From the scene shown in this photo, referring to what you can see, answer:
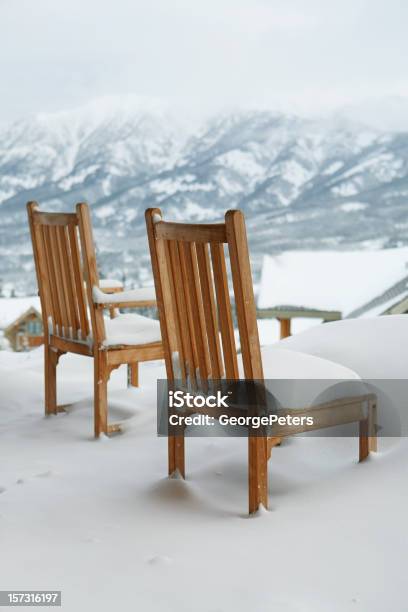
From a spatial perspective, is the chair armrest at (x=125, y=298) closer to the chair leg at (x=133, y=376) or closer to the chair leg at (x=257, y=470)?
the chair leg at (x=133, y=376)

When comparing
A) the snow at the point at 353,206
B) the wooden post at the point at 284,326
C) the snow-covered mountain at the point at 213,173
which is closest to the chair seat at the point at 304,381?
the wooden post at the point at 284,326

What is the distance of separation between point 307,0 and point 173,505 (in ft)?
40.9

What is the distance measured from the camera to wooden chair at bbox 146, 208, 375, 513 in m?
1.44

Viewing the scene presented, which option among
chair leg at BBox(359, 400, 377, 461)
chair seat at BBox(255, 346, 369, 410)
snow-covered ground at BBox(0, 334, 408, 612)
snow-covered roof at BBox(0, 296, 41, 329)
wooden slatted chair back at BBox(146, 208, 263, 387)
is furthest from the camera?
snow-covered roof at BBox(0, 296, 41, 329)

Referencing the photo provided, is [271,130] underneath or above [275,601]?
above

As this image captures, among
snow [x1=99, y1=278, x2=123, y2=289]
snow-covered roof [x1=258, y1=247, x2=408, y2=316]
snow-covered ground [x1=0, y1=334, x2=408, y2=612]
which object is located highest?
snow [x1=99, y1=278, x2=123, y2=289]

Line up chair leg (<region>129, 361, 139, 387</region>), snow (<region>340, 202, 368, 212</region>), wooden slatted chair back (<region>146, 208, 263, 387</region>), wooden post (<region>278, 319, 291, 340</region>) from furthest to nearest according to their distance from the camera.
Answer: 1. snow (<region>340, 202, 368, 212</region>)
2. wooden post (<region>278, 319, 291, 340</region>)
3. chair leg (<region>129, 361, 139, 387</region>)
4. wooden slatted chair back (<region>146, 208, 263, 387</region>)

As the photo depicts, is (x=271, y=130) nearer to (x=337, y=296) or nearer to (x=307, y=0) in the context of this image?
(x=307, y=0)

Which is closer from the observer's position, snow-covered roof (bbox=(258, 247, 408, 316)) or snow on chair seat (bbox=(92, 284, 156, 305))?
snow on chair seat (bbox=(92, 284, 156, 305))

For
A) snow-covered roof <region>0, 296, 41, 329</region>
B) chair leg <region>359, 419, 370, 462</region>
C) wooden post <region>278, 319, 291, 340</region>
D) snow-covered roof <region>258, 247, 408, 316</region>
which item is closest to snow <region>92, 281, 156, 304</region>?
chair leg <region>359, 419, 370, 462</region>

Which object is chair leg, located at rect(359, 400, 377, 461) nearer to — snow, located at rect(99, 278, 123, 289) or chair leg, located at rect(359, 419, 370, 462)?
chair leg, located at rect(359, 419, 370, 462)

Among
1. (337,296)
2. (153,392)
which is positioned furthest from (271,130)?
(153,392)

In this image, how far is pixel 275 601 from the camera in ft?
3.84

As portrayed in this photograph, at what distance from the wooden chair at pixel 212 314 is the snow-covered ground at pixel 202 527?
11cm
